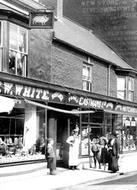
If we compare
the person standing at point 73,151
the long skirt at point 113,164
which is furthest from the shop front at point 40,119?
the long skirt at point 113,164

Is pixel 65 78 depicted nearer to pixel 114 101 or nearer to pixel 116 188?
pixel 114 101

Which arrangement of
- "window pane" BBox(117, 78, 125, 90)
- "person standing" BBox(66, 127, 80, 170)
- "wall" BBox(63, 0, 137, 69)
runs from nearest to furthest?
"person standing" BBox(66, 127, 80, 170)
"window pane" BBox(117, 78, 125, 90)
"wall" BBox(63, 0, 137, 69)

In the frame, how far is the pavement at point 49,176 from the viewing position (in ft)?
49.1

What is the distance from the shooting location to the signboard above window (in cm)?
1731

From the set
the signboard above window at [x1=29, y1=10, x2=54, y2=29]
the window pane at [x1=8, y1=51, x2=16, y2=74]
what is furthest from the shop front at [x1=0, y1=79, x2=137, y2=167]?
the signboard above window at [x1=29, y1=10, x2=54, y2=29]

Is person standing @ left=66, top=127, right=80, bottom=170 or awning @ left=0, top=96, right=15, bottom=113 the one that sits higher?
awning @ left=0, top=96, right=15, bottom=113

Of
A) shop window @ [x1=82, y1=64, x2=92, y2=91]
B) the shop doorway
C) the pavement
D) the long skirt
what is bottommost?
the pavement

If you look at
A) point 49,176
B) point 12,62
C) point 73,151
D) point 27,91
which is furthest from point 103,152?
point 12,62

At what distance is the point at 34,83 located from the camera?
59.1 ft

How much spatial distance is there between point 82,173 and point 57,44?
7181 mm

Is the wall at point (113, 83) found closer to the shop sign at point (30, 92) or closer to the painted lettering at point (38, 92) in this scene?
the shop sign at point (30, 92)

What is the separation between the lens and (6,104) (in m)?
15.5

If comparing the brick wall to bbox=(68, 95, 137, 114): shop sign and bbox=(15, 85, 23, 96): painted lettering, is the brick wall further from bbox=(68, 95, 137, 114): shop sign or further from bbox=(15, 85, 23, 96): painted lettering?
bbox=(15, 85, 23, 96): painted lettering

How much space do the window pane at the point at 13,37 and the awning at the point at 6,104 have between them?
10.5 feet
